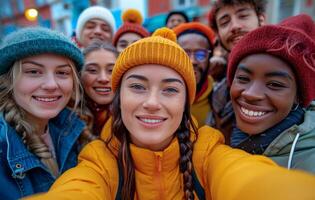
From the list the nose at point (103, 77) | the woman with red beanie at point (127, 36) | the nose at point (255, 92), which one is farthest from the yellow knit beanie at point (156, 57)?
the woman with red beanie at point (127, 36)

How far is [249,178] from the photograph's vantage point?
1.13 m

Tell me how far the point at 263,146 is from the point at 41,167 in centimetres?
143

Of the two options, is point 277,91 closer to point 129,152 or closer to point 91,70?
point 129,152

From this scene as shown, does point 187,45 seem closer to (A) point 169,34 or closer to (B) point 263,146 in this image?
(A) point 169,34

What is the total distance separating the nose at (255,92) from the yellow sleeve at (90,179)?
0.95 metres

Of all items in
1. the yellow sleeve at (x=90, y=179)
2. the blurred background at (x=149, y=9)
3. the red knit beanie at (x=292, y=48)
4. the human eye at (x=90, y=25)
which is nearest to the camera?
the yellow sleeve at (x=90, y=179)

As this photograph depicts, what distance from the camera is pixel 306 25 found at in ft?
6.27

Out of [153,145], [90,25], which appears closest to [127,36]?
[90,25]

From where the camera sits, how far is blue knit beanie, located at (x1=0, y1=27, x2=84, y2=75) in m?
1.73

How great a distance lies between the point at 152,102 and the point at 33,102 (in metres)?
0.87

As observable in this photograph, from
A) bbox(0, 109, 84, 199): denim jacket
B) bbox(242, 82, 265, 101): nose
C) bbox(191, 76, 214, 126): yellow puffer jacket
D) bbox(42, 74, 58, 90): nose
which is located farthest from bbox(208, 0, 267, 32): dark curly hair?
bbox(0, 109, 84, 199): denim jacket

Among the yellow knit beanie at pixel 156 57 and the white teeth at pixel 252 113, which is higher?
the yellow knit beanie at pixel 156 57

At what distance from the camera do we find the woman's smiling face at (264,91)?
65.7 inches

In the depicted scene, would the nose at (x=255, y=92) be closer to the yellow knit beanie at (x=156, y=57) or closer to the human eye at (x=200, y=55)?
the yellow knit beanie at (x=156, y=57)
